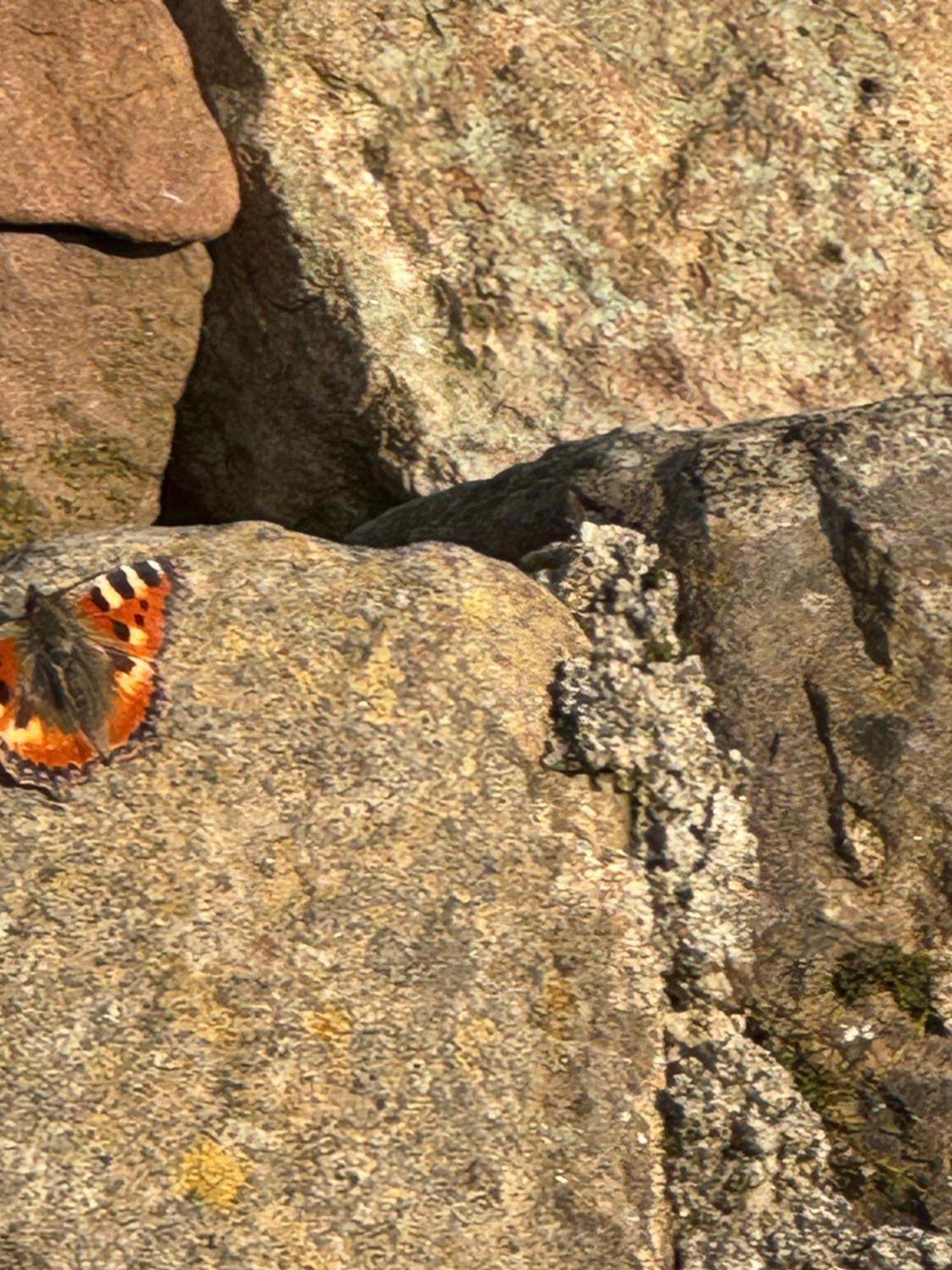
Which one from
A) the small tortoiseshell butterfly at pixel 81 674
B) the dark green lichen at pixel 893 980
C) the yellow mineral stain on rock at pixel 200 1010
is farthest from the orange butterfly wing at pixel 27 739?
the dark green lichen at pixel 893 980

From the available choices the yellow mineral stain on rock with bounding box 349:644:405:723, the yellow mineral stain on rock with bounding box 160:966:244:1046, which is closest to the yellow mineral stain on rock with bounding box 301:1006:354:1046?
the yellow mineral stain on rock with bounding box 160:966:244:1046

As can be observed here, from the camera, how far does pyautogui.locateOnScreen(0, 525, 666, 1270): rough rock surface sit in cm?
396

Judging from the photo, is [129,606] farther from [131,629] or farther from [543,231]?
[543,231]

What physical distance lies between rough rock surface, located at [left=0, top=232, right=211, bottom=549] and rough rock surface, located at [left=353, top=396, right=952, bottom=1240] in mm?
1524

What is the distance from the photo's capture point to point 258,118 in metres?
6.30

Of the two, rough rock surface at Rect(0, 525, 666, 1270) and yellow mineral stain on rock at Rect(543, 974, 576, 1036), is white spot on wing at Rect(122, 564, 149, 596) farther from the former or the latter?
yellow mineral stain on rock at Rect(543, 974, 576, 1036)

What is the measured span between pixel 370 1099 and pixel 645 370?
9.84ft

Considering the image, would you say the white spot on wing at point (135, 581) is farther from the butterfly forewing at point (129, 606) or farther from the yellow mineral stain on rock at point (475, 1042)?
the yellow mineral stain on rock at point (475, 1042)

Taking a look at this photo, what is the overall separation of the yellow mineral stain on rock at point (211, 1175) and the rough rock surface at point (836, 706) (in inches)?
48.0

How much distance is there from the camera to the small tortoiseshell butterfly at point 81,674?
13.9 feet

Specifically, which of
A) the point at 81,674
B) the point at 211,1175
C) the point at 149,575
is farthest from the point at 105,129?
the point at 211,1175

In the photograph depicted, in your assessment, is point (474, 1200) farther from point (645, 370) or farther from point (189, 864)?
point (645, 370)

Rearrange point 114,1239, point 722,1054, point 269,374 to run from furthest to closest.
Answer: point 269,374
point 722,1054
point 114,1239

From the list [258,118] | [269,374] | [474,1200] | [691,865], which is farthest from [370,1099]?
[258,118]
